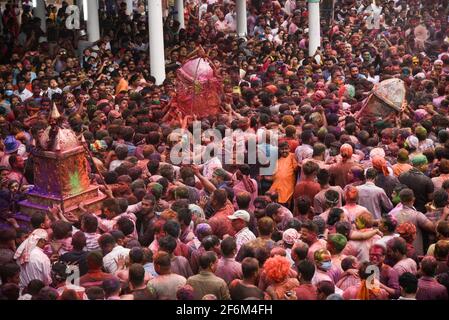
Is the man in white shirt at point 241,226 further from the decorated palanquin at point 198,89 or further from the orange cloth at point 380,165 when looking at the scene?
the decorated palanquin at point 198,89

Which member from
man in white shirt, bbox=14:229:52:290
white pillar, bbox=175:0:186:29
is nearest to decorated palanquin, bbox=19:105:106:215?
man in white shirt, bbox=14:229:52:290

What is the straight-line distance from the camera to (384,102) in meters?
14.5

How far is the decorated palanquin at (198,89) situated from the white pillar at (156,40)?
303 cm

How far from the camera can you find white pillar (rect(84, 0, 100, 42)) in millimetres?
20484

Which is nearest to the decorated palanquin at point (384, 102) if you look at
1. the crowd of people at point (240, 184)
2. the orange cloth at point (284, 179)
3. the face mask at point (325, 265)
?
the crowd of people at point (240, 184)

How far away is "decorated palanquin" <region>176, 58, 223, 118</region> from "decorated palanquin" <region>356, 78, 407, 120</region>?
224 cm

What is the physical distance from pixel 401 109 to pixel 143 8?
45.2 ft

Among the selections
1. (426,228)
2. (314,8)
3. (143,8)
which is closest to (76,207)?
(426,228)

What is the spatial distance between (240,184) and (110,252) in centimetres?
270

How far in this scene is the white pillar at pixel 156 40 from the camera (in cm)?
1838

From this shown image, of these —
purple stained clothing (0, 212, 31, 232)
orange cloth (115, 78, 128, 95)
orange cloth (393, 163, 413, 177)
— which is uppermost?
orange cloth (115, 78, 128, 95)

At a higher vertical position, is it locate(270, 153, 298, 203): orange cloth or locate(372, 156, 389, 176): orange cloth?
locate(372, 156, 389, 176): orange cloth

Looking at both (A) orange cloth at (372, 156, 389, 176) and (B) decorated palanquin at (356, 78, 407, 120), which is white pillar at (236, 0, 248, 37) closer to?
(B) decorated palanquin at (356, 78, 407, 120)

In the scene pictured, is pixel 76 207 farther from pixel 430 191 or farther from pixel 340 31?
pixel 340 31
